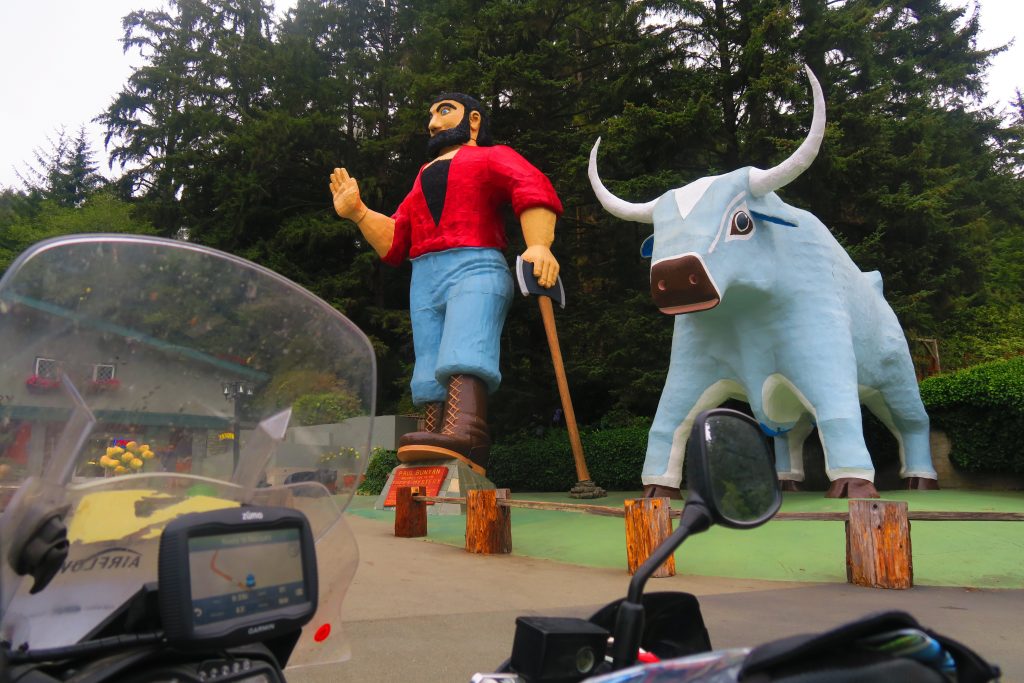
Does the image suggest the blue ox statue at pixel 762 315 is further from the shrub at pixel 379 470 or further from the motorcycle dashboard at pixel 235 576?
the shrub at pixel 379 470

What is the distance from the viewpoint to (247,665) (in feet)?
4.56

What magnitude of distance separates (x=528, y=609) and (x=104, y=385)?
3685mm

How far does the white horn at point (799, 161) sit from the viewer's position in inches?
300

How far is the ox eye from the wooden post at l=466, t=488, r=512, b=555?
347 centimetres

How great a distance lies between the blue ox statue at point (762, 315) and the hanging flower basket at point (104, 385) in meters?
6.46

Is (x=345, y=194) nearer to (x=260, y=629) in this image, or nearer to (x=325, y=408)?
(x=325, y=408)

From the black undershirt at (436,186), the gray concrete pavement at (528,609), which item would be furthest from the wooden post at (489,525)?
the black undershirt at (436,186)

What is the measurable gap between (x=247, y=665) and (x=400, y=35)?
23.8 m

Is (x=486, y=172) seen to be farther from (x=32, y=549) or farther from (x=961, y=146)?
(x=961, y=146)

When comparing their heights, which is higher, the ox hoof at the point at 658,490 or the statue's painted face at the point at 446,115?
the statue's painted face at the point at 446,115

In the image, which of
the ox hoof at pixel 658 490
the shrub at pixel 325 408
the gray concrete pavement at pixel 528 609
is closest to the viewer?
the shrub at pixel 325 408

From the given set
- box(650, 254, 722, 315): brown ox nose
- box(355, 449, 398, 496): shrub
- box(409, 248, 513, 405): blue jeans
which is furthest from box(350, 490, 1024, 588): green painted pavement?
box(355, 449, 398, 496): shrub

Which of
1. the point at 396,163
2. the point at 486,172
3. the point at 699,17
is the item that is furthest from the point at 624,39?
the point at 486,172

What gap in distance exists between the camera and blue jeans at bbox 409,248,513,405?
33.7ft
